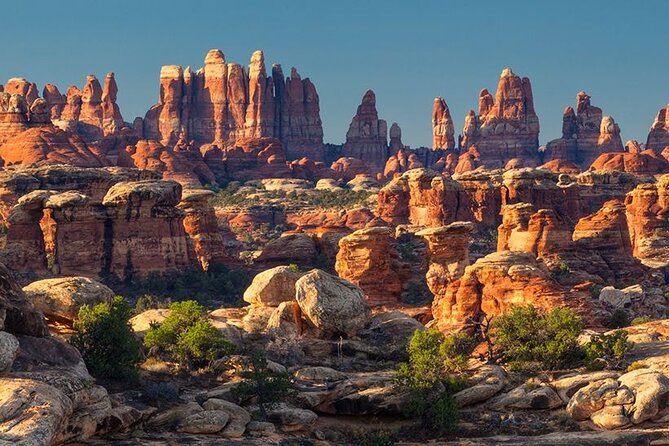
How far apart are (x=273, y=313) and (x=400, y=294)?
28231 mm

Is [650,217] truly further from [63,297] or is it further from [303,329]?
[63,297]

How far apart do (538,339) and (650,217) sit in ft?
248

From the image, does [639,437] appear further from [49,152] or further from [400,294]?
[49,152]

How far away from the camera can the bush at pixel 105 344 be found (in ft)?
124

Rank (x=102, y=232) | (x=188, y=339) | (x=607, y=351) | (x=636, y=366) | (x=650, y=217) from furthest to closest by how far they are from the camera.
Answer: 1. (x=650, y=217)
2. (x=102, y=232)
3. (x=607, y=351)
4. (x=188, y=339)
5. (x=636, y=366)

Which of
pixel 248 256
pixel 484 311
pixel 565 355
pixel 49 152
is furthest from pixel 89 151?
pixel 565 355

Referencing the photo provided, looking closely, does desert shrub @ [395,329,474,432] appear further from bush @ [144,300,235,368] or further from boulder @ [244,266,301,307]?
boulder @ [244,266,301,307]

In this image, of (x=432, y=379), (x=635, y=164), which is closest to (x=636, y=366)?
(x=432, y=379)

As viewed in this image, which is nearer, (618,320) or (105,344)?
(105,344)

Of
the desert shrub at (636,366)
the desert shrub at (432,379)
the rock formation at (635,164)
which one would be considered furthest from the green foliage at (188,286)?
the rock formation at (635,164)

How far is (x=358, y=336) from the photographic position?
47.3 meters

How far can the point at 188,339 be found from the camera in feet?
136

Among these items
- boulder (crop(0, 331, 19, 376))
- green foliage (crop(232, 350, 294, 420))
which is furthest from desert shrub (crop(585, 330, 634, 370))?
boulder (crop(0, 331, 19, 376))

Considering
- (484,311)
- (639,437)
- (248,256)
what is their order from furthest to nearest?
(248,256)
(484,311)
(639,437)
